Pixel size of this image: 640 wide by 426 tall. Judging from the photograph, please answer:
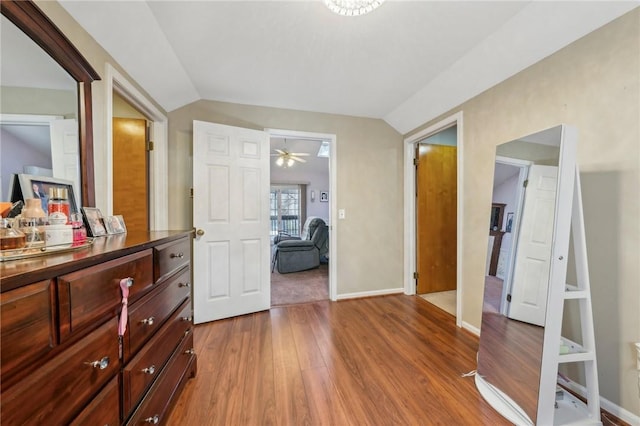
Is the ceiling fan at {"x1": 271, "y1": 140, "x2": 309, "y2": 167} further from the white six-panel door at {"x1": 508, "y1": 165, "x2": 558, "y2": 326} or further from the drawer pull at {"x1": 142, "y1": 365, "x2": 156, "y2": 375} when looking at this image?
the drawer pull at {"x1": 142, "y1": 365, "x2": 156, "y2": 375}

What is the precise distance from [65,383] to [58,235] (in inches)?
19.1

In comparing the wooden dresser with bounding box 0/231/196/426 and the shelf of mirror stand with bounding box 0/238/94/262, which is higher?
the shelf of mirror stand with bounding box 0/238/94/262

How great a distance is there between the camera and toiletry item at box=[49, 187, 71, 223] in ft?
3.22

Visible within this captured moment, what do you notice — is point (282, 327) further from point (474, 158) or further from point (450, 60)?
point (450, 60)

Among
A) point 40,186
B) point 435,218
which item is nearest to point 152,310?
point 40,186

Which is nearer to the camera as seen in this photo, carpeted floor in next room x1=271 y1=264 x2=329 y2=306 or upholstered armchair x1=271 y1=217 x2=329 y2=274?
carpeted floor in next room x1=271 y1=264 x2=329 y2=306

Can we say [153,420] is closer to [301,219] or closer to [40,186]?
[40,186]

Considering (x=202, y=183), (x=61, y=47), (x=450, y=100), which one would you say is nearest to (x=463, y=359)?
(x=450, y=100)

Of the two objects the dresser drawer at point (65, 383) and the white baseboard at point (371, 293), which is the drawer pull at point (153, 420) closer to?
the dresser drawer at point (65, 383)

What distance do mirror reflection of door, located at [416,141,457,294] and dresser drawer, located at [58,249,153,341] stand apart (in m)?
2.96

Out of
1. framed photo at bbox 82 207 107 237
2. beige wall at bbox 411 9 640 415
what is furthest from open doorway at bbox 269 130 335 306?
beige wall at bbox 411 9 640 415

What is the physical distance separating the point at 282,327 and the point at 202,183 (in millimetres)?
1604

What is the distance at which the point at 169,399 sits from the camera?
1209mm

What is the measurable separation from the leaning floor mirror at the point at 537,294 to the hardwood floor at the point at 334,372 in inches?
7.7
